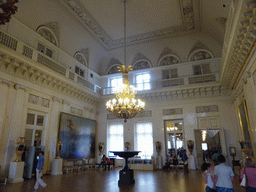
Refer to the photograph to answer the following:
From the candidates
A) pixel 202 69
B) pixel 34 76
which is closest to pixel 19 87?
pixel 34 76

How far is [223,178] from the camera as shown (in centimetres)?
266

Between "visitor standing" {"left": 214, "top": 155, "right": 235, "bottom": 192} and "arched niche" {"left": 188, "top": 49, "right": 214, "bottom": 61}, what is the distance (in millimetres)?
10428

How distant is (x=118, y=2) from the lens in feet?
31.9

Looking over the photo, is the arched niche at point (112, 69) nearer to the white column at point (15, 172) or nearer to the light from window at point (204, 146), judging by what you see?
the light from window at point (204, 146)

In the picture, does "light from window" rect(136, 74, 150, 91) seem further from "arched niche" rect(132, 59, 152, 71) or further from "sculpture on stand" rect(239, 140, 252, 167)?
"sculpture on stand" rect(239, 140, 252, 167)

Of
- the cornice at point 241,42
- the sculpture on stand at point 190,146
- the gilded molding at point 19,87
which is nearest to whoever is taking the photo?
the cornice at point 241,42

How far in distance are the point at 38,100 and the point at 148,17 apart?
7541 millimetres

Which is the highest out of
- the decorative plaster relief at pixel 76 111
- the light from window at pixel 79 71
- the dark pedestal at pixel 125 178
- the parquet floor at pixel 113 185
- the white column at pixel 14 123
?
the light from window at pixel 79 71

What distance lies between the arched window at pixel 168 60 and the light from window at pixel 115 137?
5080 mm

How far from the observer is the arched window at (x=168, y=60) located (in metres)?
12.6

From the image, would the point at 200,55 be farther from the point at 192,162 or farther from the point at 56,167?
the point at 56,167

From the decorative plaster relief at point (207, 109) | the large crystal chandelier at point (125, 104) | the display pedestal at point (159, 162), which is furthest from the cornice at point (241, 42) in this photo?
the display pedestal at point (159, 162)

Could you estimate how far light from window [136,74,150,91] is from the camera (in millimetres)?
12494

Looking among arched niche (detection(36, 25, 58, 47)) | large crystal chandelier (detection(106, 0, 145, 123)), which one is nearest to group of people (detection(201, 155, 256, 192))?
large crystal chandelier (detection(106, 0, 145, 123))
